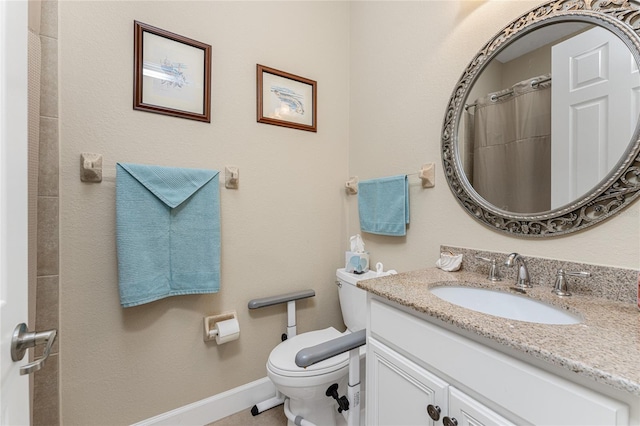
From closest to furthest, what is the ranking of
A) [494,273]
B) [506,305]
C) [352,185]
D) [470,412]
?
[470,412], [506,305], [494,273], [352,185]

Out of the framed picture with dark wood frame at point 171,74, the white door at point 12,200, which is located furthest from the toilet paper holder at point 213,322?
the framed picture with dark wood frame at point 171,74

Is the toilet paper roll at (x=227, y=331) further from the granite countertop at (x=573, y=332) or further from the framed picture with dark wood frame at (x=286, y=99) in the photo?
the framed picture with dark wood frame at (x=286, y=99)

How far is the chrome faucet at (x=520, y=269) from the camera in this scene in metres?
0.94

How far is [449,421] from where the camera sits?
2.26 ft

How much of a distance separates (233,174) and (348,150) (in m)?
0.86

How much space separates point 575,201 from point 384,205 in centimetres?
80

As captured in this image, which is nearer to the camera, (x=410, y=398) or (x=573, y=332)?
(x=573, y=332)

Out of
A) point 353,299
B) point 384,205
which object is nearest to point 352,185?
point 384,205

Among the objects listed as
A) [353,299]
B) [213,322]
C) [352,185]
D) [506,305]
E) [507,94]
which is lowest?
[213,322]

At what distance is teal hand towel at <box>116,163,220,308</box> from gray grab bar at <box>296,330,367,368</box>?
625 mm

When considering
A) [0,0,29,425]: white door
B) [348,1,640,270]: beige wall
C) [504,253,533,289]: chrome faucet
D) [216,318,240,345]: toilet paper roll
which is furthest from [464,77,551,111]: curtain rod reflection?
[216,318,240,345]: toilet paper roll

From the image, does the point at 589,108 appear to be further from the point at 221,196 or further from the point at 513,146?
the point at 221,196

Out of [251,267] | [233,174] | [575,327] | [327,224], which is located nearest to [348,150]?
[327,224]

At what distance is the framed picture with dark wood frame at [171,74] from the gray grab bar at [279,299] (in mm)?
1038
